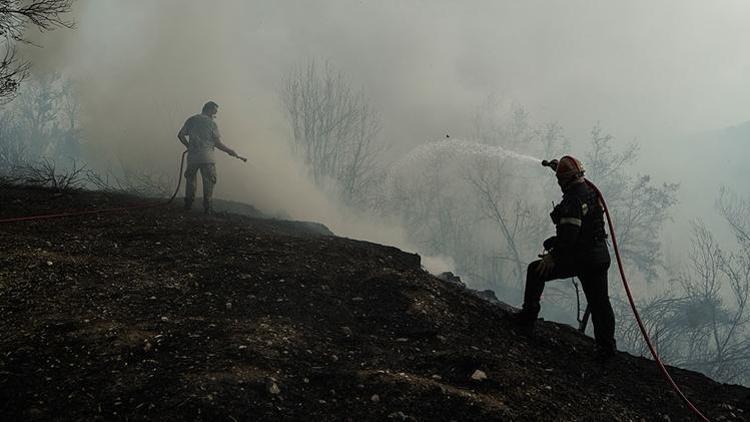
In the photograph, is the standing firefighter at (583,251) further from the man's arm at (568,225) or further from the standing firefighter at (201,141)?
the standing firefighter at (201,141)

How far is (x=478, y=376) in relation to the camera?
3453 mm

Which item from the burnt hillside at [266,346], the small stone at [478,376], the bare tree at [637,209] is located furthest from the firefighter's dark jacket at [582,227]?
the bare tree at [637,209]

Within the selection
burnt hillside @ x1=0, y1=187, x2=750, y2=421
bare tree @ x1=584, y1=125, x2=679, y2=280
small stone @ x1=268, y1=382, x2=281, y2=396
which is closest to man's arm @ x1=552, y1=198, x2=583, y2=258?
burnt hillside @ x1=0, y1=187, x2=750, y2=421

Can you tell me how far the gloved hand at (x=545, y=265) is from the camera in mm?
4480

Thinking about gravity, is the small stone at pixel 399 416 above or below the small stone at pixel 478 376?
below

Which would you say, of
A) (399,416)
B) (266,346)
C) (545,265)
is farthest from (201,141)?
(399,416)

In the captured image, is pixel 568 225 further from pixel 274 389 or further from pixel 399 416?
pixel 274 389

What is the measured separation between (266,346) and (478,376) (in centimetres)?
150

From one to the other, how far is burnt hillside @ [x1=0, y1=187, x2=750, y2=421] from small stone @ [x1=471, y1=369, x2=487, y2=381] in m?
0.02

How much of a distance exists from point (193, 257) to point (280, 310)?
174 centimetres

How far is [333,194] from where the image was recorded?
31.9m

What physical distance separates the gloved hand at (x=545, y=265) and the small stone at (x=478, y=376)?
1.41 metres

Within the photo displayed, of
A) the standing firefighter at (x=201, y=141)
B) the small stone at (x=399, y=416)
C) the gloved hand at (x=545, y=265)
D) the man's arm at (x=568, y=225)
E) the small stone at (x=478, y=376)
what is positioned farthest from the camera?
the standing firefighter at (x=201, y=141)

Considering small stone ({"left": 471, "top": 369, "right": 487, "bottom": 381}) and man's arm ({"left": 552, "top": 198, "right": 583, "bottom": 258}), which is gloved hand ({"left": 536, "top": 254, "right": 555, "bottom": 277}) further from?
small stone ({"left": 471, "top": 369, "right": 487, "bottom": 381})
